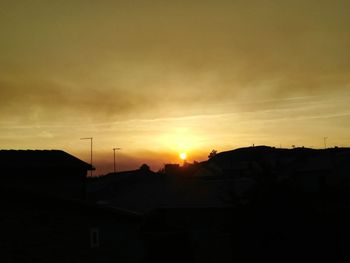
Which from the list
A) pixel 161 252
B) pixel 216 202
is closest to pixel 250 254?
pixel 161 252

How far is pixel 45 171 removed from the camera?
22.5 m

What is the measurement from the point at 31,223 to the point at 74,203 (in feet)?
6.25

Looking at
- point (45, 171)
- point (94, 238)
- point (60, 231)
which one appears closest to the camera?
point (60, 231)

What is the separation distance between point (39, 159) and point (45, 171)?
3.25 ft

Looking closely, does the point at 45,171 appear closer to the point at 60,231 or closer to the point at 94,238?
the point at 94,238

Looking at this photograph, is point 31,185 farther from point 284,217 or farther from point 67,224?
point 284,217

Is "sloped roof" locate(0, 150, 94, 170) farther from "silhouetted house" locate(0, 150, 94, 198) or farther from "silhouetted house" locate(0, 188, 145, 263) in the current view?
"silhouetted house" locate(0, 188, 145, 263)

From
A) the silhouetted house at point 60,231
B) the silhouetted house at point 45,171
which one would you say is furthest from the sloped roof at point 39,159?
the silhouetted house at point 60,231

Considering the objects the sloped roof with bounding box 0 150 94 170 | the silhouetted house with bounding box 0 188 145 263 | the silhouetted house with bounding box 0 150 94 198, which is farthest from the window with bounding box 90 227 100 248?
the sloped roof with bounding box 0 150 94 170

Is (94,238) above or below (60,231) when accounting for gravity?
below

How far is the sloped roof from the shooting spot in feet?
72.7

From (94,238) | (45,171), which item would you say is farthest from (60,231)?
(45,171)

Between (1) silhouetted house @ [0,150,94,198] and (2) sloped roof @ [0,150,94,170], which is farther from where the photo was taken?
(2) sloped roof @ [0,150,94,170]

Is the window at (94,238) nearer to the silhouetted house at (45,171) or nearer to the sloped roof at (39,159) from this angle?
the silhouetted house at (45,171)
